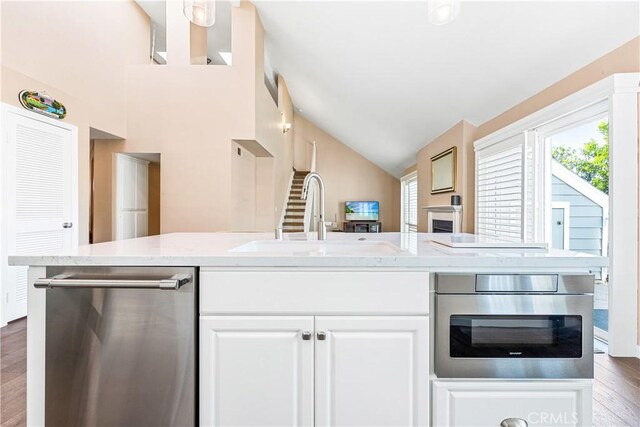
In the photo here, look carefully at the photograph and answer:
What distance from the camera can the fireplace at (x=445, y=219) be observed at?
4.49 meters

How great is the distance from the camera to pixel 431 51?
3.32 m

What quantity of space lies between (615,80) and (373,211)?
7084 mm

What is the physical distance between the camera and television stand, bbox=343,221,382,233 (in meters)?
8.73

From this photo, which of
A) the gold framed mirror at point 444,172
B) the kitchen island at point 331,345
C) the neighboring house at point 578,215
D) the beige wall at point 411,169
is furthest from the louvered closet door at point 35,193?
the beige wall at point 411,169

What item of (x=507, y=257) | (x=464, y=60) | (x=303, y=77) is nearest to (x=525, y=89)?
(x=464, y=60)

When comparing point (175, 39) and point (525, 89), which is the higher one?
point (175, 39)

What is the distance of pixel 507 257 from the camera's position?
115 cm

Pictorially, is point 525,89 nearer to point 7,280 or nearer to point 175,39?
point 175,39

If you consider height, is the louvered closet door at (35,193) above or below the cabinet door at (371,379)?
above

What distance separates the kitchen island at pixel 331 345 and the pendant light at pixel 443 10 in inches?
50.2

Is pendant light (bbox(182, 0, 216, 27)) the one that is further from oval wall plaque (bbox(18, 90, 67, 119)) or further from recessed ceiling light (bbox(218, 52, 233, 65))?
recessed ceiling light (bbox(218, 52, 233, 65))

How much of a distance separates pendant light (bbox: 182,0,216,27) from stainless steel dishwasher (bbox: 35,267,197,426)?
5.11 ft

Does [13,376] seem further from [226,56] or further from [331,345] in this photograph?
[226,56]

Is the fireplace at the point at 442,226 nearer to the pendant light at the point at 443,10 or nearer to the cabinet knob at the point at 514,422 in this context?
the pendant light at the point at 443,10
